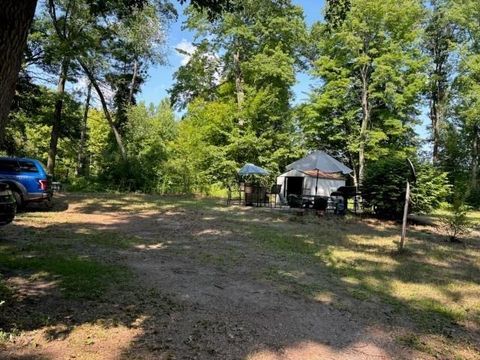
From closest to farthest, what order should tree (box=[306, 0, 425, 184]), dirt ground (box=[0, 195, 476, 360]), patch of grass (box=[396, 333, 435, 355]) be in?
dirt ground (box=[0, 195, 476, 360]) < patch of grass (box=[396, 333, 435, 355]) < tree (box=[306, 0, 425, 184])

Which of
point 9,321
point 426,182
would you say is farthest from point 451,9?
point 9,321

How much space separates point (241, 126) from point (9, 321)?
86.0 feet

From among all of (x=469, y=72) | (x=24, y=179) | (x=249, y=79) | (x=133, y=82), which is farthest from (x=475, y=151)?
(x=24, y=179)

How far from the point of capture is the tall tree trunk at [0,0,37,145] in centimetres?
267

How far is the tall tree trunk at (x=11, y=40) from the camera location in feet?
8.77

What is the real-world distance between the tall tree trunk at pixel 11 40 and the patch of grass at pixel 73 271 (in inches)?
106

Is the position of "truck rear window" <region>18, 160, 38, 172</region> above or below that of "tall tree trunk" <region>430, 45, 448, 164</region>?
below

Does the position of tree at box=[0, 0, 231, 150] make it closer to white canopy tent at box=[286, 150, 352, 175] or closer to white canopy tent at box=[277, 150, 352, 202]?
white canopy tent at box=[286, 150, 352, 175]

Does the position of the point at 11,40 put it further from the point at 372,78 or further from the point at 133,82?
the point at 133,82

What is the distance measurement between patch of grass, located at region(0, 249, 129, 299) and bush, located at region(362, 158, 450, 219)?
11686 mm

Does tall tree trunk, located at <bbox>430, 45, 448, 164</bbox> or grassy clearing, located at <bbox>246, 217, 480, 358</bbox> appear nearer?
grassy clearing, located at <bbox>246, 217, 480, 358</bbox>

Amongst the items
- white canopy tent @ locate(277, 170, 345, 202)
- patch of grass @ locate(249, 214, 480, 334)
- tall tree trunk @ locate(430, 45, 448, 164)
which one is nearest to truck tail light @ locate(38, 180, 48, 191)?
patch of grass @ locate(249, 214, 480, 334)

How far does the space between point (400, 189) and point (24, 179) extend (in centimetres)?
1224

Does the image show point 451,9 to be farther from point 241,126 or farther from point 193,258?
point 193,258
